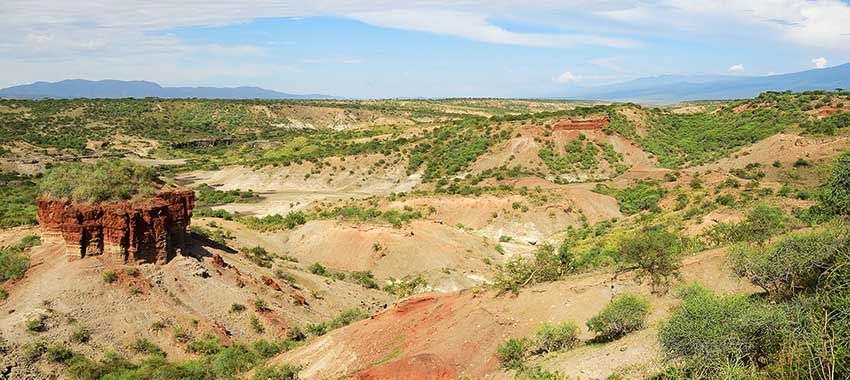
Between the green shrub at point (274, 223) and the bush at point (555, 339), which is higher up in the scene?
the bush at point (555, 339)

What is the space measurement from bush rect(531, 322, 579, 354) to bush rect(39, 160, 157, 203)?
14534 millimetres

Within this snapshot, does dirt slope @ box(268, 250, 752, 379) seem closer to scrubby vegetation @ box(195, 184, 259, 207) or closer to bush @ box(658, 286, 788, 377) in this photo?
bush @ box(658, 286, 788, 377)

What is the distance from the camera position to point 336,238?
32438 mm

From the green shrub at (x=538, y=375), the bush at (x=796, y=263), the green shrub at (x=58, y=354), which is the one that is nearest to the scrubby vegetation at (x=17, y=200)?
the green shrub at (x=58, y=354)

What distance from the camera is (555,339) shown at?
1373cm

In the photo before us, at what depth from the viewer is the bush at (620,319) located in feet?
44.1

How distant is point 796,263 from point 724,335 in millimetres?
3219

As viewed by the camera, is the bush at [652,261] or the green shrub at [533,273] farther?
the green shrub at [533,273]

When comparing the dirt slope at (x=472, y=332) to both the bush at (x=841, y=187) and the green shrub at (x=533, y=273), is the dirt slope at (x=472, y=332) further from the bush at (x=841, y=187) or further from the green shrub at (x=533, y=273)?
the bush at (x=841, y=187)

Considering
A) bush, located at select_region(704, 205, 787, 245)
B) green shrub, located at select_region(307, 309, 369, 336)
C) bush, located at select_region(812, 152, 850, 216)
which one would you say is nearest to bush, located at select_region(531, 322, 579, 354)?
bush, located at select_region(704, 205, 787, 245)

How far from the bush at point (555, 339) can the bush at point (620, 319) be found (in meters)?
0.49

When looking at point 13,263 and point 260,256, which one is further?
point 260,256

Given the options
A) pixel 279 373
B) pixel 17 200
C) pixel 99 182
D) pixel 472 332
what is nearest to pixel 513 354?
pixel 472 332

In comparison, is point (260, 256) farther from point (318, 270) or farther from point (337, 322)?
point (337, 322)
